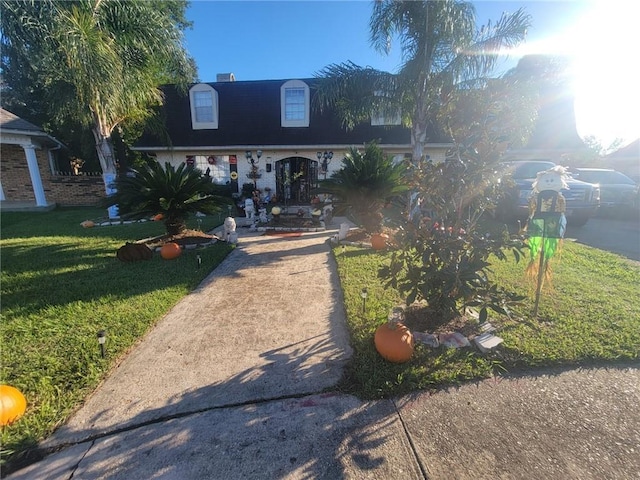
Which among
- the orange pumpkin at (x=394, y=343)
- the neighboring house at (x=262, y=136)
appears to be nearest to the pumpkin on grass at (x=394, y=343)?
the orange pumpkin at (x=394, y=343)

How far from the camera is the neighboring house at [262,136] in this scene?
1328 centimetres

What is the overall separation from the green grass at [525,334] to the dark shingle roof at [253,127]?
32.5 ft

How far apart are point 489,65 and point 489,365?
8091 millimetres

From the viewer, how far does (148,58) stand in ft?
31.5

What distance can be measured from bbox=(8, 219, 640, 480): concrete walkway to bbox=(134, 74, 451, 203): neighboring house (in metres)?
11.1

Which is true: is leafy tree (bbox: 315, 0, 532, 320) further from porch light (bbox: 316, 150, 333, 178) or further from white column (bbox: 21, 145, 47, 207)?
white column (bbox: 21, 145, 47, 207)

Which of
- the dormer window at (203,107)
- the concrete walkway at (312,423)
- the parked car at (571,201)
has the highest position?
the dormer window at (203,107)

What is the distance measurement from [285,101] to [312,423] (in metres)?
14.2

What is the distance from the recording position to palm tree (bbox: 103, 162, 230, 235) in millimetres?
5949

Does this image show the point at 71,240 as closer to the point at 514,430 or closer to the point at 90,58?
the point at 90,58

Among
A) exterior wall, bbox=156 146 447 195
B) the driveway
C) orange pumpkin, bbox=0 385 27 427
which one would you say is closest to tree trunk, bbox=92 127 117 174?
exterior wall, bbox=156 146 447 195

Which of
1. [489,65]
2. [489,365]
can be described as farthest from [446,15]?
[489,365]

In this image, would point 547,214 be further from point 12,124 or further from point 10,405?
point 12,124

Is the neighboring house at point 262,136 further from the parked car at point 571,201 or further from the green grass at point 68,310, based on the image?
the green grass at point 68,310
